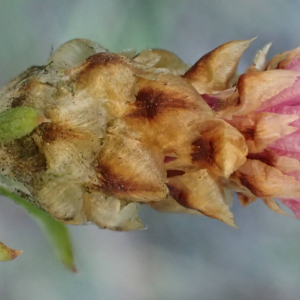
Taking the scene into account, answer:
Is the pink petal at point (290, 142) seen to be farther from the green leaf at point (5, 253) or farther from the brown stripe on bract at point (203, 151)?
the green leaf at point (5, 253)

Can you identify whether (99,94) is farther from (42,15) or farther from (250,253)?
(250,253)

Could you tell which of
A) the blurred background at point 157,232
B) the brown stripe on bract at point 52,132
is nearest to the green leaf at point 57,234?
the blurred background at point 157,232

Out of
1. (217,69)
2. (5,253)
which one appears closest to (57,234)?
(5,253)

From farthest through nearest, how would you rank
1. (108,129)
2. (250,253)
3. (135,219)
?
(250,253) → (135,219) → (108,129)

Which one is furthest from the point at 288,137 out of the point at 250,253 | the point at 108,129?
the point at 250,253

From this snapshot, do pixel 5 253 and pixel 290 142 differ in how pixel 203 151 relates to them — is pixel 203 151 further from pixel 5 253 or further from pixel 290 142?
pixel 5 253
